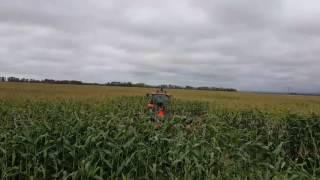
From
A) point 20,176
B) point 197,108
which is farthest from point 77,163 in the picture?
point 197,108

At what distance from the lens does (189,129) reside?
271 inches

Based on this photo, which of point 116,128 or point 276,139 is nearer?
point 116,128

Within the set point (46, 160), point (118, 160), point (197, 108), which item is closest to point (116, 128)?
point (118, 160)

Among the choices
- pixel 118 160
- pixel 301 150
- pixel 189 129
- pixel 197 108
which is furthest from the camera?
pixel 197 108

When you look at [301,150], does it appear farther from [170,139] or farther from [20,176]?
[20,176]

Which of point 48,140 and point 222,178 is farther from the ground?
point 48,140

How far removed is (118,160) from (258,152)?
2.63 meters

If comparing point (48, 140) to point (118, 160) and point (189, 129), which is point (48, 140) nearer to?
point (118, 160)

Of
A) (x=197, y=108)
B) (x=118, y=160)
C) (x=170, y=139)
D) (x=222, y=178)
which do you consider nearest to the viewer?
(x=222, y=178)

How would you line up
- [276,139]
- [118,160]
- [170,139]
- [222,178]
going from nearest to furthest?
[222,178], [118,160], [170,139], [276,139]

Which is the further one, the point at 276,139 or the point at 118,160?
the point at 276,139

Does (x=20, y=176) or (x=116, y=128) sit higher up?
(x=116, y=128)

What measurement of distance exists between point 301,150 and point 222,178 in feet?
10.9

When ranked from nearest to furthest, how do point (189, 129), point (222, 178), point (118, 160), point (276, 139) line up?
point (222, 178), point (118, 160), point (189, 129), point (276, 139)
